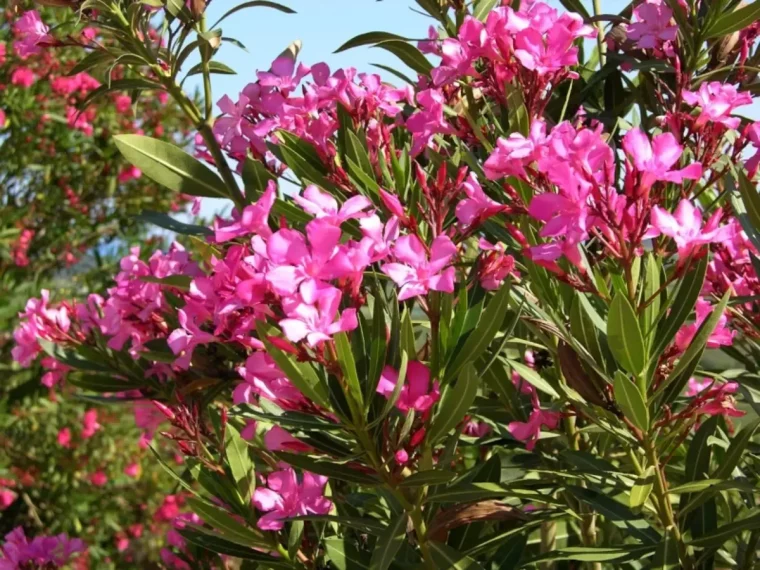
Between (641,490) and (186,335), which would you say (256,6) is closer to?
(186,335)

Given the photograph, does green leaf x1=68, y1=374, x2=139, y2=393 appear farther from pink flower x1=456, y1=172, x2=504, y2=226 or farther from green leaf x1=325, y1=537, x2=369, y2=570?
pink flower x1=456, y1=172, x2=504, y2=226

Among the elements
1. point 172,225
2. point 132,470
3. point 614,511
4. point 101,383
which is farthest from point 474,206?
point 132,470

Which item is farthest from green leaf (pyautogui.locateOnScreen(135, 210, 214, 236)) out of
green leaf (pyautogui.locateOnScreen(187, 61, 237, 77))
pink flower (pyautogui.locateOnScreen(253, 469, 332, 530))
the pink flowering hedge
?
pink flower (pyautogui.locateOnScreen(253, 469, 332, 530))

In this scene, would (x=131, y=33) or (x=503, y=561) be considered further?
(x=131, y=33)

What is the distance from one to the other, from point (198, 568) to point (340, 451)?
719 mm

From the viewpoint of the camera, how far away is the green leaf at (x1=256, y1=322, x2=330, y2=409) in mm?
746

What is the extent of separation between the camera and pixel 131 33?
1.40 m

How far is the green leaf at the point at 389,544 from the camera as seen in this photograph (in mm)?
875

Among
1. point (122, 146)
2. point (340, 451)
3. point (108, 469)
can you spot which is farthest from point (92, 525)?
point (340, 451)

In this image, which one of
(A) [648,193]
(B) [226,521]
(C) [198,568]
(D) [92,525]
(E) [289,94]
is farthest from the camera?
(D) [92,525]

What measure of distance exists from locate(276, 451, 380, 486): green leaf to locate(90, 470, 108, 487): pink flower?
4287mm

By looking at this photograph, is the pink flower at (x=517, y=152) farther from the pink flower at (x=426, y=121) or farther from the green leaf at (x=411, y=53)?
the green leaf at (x=411, y=53)

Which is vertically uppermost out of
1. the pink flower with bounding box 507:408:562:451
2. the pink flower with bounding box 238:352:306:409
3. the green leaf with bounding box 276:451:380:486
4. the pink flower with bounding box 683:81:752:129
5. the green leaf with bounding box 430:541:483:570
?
the pink flower with bounding box 683:81:752:129

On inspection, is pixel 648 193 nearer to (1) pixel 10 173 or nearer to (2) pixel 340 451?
(2) pixel 340 451
